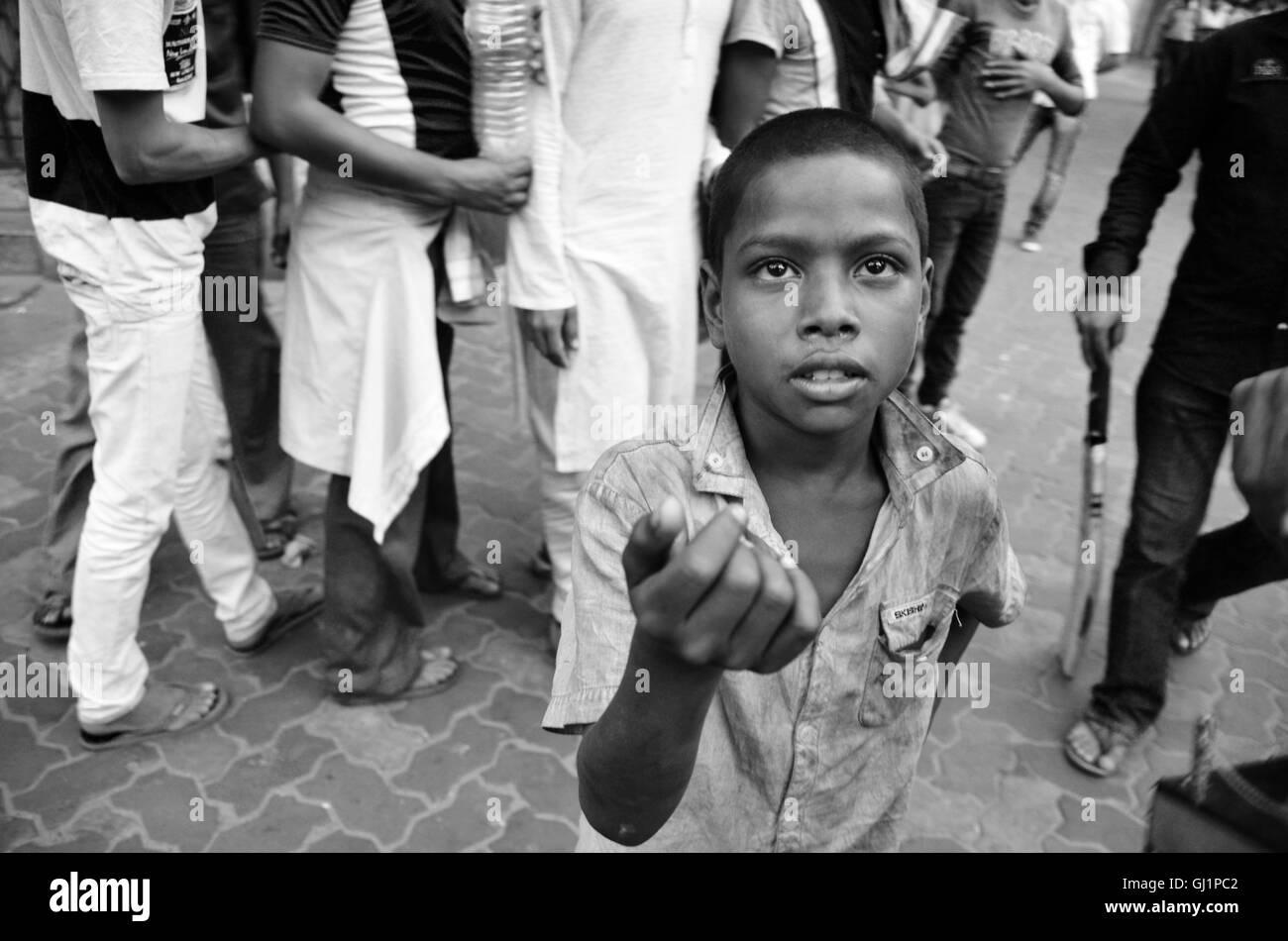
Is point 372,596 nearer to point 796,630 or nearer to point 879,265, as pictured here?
point 879,265

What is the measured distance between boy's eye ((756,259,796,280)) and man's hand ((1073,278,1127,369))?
2000mm

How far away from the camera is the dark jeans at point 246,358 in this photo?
3.31 m

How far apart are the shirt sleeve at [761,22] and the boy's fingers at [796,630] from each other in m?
2.20

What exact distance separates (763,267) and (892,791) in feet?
2.73

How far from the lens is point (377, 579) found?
9.81ft

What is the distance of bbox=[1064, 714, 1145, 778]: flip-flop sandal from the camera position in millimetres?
3064

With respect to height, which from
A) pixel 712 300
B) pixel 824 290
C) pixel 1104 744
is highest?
pixel 824 290

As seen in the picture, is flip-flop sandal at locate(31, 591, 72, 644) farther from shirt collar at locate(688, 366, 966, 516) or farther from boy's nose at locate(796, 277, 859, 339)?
boy's nose at locate(796, 277, 859, 339)

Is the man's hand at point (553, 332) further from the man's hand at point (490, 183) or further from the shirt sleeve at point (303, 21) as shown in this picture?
the shirt sleeve at point (303, 21)

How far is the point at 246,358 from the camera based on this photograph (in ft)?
11.3

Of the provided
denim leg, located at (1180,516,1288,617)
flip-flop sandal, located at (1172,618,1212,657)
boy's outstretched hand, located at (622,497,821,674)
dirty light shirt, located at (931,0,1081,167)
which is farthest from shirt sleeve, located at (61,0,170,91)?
flip-flop sandal, located at (1172,618,1212,657)

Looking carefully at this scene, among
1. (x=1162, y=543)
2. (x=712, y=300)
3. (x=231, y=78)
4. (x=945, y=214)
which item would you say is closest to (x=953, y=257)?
(x=945, y=214)

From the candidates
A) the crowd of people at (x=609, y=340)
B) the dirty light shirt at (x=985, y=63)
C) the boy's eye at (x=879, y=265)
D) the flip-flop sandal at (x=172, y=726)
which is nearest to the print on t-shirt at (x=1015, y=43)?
the dirty light shirt at (x=985, y=63)

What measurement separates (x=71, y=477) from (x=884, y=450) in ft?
9.10
